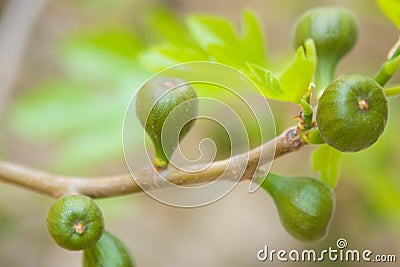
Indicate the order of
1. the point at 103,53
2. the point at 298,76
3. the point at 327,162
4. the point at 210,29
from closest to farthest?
the point at 298,76 < the point at 327,162 < the point at 210,29 < the point at 103,53

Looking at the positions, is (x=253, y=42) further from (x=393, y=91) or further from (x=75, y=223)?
(x=75, y=223)

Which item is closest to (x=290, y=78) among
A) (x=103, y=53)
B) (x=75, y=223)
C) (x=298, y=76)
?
(x=298, y=76)

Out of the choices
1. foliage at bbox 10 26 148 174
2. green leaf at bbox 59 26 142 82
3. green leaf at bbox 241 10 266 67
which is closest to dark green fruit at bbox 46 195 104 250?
green leaf at bbox 241 10 266 67

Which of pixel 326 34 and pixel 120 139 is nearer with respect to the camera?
pixel 326 34

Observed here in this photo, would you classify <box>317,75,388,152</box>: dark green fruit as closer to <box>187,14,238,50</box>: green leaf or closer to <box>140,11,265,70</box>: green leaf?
<box>140,11,265,70</box>: green leaf

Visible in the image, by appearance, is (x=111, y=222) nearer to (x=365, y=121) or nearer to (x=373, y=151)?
(x=373, y=151)

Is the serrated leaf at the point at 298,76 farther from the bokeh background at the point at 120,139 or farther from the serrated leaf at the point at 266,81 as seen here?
the bokeh background at the point at 120,139

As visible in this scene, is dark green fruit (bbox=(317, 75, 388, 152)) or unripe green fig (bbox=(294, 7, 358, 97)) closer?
dark green fruit (bbox=(317, 75, 388, 152))
